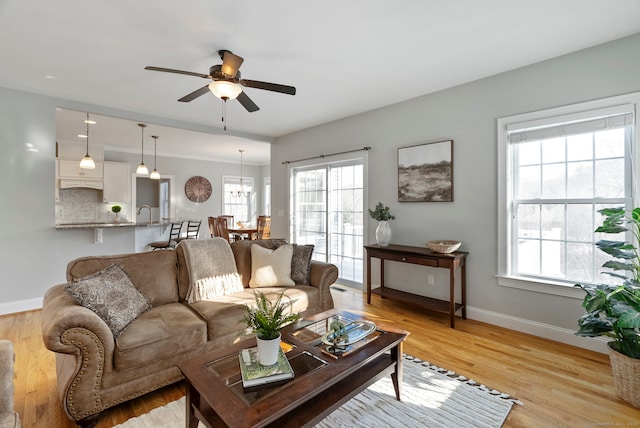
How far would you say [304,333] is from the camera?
1962 millimetres

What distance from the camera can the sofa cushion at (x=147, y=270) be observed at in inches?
90.5

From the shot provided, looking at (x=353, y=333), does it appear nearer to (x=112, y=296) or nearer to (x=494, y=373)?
(x=494, y=373)

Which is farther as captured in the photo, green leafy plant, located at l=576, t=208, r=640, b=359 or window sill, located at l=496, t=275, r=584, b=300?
window sill, located at l=496, t=275, r=584, b=300

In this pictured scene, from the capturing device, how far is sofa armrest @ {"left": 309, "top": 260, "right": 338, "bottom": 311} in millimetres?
3160

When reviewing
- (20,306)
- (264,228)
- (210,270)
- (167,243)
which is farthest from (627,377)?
(167,243)

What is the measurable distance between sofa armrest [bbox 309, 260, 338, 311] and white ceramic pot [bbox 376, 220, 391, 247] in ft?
3.25

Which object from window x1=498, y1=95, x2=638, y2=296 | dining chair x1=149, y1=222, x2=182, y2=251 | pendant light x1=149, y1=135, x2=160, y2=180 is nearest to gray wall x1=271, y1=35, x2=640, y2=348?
window x1=498, y1=95, x2=638, y2=296

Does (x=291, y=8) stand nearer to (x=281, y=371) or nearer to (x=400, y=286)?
(x=281, y=371)

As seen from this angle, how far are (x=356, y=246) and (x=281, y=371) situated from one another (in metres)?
3.33

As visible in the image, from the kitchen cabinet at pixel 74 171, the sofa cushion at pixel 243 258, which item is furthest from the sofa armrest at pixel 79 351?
the kitchen cabinet at pixel 74 171

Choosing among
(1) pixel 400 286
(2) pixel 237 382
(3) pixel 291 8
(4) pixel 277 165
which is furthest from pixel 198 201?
(2) pixel 237 382

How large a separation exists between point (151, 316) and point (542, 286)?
11.5 ft

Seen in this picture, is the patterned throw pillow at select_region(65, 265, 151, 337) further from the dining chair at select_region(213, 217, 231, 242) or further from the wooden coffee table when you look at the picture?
the dining chair at select_region(213, 217, 231, 242)

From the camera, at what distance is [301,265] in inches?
128
